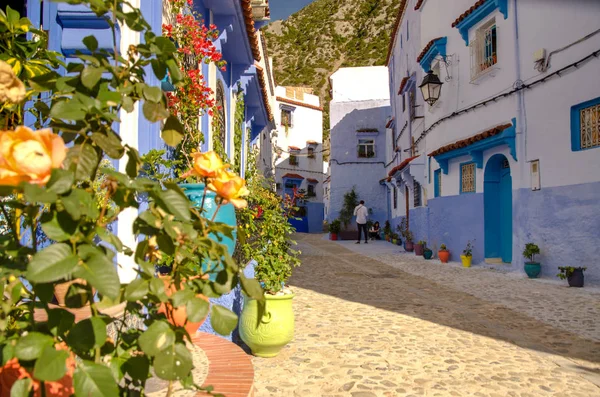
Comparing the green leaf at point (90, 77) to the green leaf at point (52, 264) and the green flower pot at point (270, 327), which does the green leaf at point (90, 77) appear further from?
the green flower pot at point (270, 327)

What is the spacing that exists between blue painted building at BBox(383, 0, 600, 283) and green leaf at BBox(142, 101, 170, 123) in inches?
338

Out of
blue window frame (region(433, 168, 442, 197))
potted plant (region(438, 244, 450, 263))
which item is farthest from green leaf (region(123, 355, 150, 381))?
blue window frame (region(433, 168, 442, 197))

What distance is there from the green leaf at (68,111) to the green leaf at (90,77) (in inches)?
2.1

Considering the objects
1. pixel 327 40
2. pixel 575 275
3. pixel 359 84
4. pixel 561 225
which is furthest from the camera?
pixel 327 40

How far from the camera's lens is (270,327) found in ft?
13.5

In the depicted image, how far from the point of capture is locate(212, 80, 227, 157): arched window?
277 inches

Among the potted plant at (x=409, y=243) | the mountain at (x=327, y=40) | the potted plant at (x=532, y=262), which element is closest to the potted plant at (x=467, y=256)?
the potted plant at (x=532, y=262)

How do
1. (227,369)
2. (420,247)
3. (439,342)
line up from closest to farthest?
(227,369)
(439,342)
(420,247)

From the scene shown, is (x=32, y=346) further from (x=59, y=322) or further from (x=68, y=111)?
(x=68, y=111)

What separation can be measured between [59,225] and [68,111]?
27cm

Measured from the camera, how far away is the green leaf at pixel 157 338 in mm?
1096

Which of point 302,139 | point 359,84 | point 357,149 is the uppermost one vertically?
point 359,84

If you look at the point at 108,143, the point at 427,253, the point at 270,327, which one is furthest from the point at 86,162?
the point at 427,253

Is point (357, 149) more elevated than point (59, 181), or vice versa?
point (357, 149)
